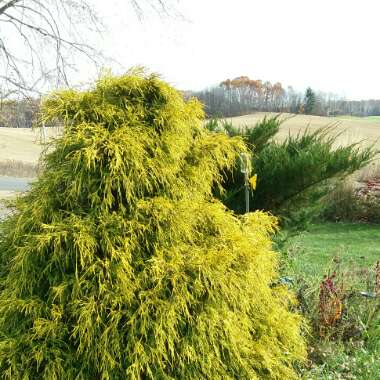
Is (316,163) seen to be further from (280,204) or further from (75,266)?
(75,266)

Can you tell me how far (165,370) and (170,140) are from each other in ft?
4.03

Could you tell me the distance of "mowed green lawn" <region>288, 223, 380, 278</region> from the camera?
24.3 ft

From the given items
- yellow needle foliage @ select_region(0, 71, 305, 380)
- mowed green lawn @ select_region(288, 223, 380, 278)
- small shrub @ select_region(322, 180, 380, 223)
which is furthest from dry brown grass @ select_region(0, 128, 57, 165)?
yellow needle foliage @ select_region(0, 71, 305, 380)

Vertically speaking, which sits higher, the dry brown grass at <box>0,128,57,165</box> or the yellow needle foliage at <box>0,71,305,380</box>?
the yellow needle foliage at <box>0,71,305,380</box>

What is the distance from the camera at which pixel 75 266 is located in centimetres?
246

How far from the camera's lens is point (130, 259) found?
2.42 meters

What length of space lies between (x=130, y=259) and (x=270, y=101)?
Result: 20681 millimetres

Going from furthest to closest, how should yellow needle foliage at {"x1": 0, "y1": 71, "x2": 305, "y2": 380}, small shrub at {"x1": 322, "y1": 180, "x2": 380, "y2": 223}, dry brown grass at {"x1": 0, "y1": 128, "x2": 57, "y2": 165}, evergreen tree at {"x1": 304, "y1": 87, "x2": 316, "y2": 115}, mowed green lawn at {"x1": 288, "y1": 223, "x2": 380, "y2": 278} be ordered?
evergreen tree at {"x1": 304, "y1": 87, "x2": 316, "y2": 115} < dry brown grass at {"x1": 0, "y1": 128, "x2": 57, "y2": 165} < small shrub at {"x1": 322, "y1": 180, "x2": 380, "y2": 223} < mowed green lawn at {"x1": 288, "y1": 223, "x2": 380, "y2": 278} < yellow needle foliage at {"x1": 0, "y1": 71, "x2": 305, "y2": 380}

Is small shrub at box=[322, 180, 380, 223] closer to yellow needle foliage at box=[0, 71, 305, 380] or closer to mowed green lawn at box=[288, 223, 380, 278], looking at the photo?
mowed green lawn at box=[288, 223, 380, 278]

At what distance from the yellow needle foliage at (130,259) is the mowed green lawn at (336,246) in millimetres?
3484

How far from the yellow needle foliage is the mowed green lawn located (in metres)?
3.48

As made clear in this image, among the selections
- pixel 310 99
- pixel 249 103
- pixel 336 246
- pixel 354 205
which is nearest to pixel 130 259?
pixel 336 246

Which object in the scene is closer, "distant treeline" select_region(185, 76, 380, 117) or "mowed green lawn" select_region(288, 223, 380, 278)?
"mowed green lawn" select_region(288, 223, 380, 278)

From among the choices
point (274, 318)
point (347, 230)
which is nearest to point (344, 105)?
point (347, 230)
